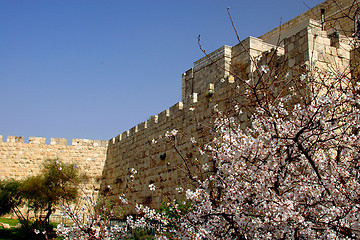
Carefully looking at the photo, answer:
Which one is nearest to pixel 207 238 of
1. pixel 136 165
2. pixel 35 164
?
pixel 136 165

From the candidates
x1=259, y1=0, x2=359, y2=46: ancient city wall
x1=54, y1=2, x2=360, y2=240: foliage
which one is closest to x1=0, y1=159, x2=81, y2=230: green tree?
x1=259, y1=0, x2=359, y2=46: ancient city wall

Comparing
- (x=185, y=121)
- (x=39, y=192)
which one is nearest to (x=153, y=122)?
(x=185, y=121)

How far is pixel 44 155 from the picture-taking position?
14930 millimetres

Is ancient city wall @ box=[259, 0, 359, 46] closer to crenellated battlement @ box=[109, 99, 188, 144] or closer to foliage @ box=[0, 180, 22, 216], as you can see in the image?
crenellated battlement @ box=[109, 99, 188, 144]

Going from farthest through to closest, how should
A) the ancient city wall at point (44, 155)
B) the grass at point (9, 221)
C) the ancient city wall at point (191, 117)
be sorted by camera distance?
the ancient city wall at point (44, 155) < the grass at point (9, 221) < the ancient city wall at point (191, 117)

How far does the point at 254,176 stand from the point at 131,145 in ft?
31.9

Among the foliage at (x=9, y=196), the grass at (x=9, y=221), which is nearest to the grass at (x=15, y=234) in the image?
the foliage at (x=9, y=196)

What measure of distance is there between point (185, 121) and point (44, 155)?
8.02m

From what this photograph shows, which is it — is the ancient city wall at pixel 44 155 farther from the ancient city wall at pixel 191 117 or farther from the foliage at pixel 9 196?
the foliage at pixel 9 196

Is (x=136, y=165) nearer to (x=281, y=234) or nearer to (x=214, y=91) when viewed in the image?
(x=214, y=91)

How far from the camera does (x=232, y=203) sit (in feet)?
12.7

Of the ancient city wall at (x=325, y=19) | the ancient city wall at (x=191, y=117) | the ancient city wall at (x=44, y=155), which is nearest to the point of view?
the ancient city wall at (x=191, y=117)

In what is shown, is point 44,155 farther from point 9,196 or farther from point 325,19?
point 325,19

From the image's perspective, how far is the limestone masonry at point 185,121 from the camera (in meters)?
6.04
